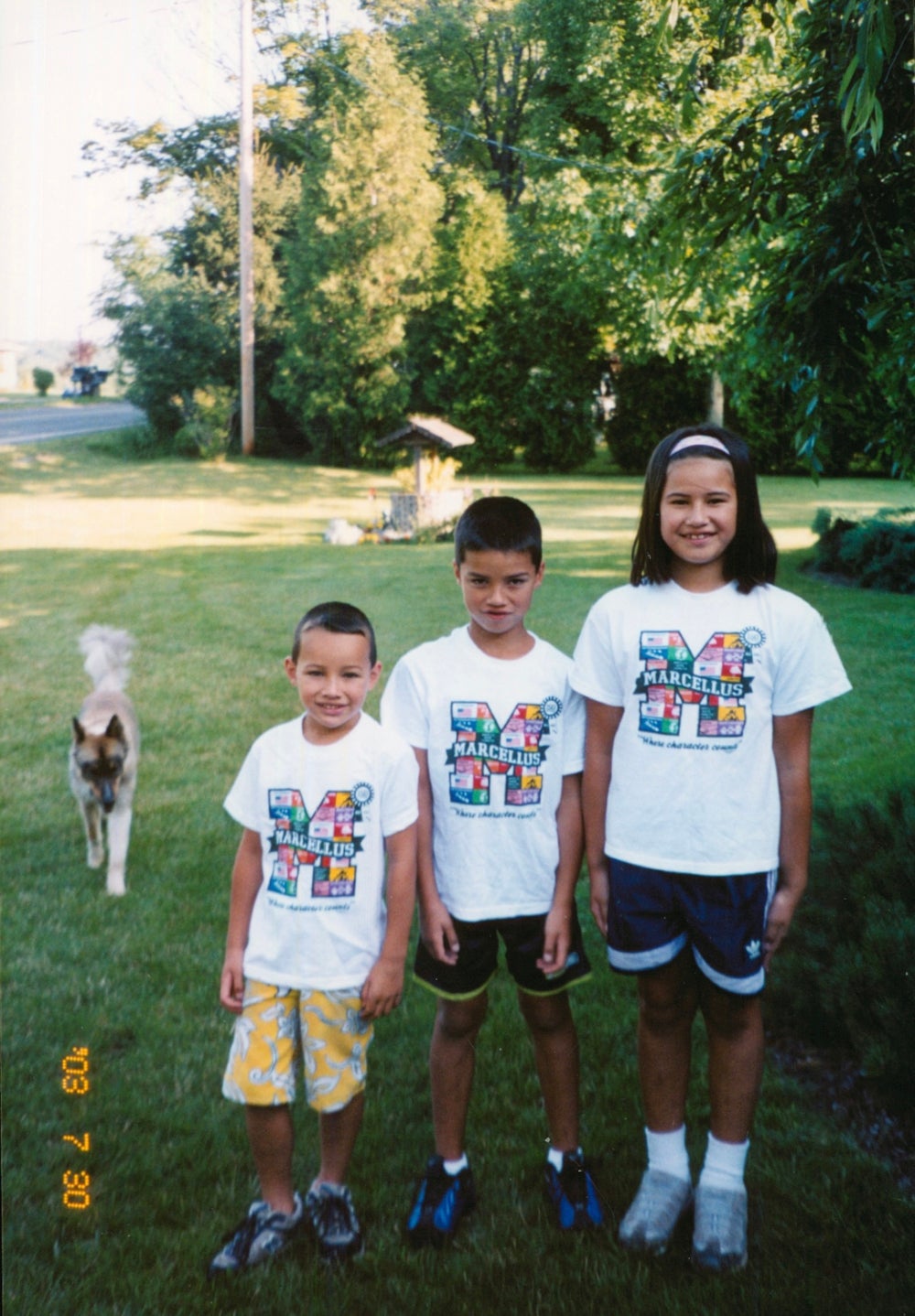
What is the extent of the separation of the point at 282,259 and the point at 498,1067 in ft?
8.97

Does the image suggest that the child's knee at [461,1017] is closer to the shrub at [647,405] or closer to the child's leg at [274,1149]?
the child's leg at [274,1149]

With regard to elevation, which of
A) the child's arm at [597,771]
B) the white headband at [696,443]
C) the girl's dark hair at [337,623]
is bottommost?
the child's arm at [597,771]

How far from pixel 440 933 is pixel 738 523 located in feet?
2.98

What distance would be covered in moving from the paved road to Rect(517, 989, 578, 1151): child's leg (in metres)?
2.65

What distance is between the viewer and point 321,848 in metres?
1.78

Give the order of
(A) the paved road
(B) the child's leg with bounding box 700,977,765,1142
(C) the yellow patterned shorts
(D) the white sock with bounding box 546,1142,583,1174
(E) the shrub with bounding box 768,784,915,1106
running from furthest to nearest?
(A) the paved road
(E) the shrub with bounding box 768,784,915,1106
(D) the white sock with bounding box 546,1142,583,1174
(B) the child's leg with bounding box 700,977,765,1142
(C) the yellow patterned shorts

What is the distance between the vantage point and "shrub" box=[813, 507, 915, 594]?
25.8 ft

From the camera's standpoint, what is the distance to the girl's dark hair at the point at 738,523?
1.82m

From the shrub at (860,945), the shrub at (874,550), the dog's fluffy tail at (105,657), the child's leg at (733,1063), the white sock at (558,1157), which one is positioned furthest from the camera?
the shrub at (874,550)

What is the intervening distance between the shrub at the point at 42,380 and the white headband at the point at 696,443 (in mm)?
2311

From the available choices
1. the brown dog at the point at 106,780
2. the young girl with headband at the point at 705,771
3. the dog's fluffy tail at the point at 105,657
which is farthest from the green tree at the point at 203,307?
the young girl with headband at the point at 705,771

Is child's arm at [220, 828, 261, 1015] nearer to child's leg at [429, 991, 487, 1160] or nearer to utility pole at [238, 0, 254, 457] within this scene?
child's leg at [429, 991, 487, 1160]

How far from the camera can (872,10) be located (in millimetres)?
1758

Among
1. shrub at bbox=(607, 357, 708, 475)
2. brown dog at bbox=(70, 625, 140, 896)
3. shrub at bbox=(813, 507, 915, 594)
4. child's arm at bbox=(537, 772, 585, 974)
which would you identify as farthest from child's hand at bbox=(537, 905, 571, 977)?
shrub at bbox=(813, 507, 915, 594)
